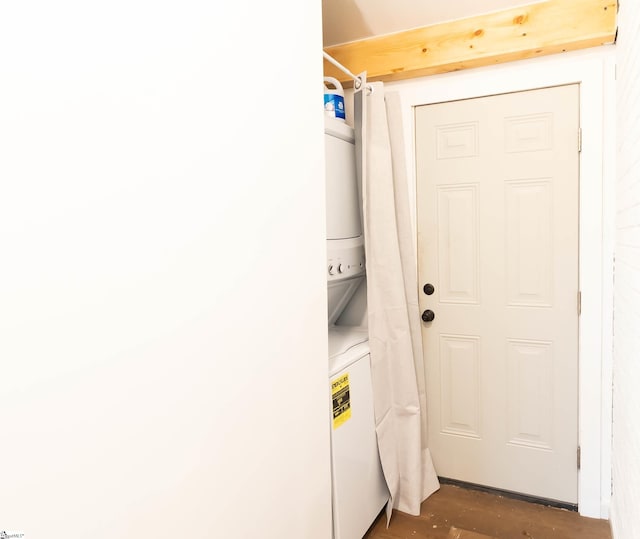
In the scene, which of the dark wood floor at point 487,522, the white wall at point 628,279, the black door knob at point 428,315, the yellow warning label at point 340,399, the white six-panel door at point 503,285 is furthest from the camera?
the black door knob at point 428,315

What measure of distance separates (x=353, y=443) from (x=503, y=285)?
1.06m

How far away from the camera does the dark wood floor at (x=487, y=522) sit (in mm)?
2008

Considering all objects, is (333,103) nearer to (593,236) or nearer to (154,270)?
(593,236)

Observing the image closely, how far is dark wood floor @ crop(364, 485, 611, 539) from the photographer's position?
2008 millimetres

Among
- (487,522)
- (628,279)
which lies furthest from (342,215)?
(487,522)

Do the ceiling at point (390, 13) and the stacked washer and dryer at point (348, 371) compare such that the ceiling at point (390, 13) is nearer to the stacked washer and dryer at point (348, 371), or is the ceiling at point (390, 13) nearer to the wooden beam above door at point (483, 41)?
the wooden beam above door at point (483, 41)

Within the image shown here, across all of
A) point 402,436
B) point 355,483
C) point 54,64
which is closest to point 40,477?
point 54,64

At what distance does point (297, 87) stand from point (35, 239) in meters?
0.94

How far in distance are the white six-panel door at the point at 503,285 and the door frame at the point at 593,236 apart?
4cm

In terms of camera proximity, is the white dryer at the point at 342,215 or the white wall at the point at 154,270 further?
the white dryer at the point at 342,215

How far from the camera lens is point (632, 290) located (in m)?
1.38

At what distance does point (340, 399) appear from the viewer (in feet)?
5.66

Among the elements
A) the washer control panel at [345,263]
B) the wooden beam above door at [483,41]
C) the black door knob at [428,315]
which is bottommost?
the black door knob at [428,315]

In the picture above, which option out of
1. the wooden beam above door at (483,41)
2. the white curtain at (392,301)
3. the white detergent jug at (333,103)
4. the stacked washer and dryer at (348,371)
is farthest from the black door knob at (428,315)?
the wooden beam above door at (483,41)
